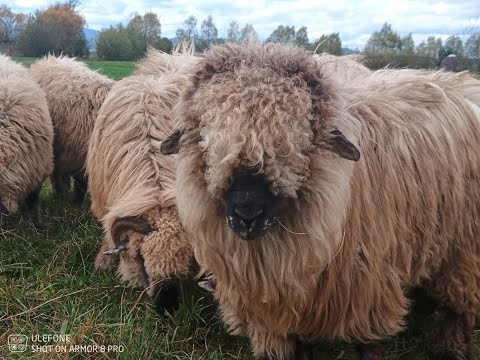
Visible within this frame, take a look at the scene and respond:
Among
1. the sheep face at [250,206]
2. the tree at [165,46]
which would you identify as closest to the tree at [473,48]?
the tree at [165,46]

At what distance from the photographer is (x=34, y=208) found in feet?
20.8

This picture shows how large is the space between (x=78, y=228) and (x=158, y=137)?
7.08 feet

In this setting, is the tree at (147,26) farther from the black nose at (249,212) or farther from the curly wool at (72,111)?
the black nose at (249,212)

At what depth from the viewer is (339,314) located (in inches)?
117

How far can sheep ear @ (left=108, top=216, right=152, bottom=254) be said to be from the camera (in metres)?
4.09

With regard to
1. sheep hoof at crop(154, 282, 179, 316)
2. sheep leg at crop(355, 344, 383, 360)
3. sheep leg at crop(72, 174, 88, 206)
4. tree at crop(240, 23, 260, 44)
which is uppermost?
tree at crop(240, 23, 260, 44)

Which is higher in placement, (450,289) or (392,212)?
(392,212)

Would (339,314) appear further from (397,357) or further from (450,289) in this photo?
(397,357)

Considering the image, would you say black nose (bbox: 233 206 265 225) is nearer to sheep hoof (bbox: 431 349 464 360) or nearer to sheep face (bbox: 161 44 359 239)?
sheep face (bbox: 161 44 359 239)

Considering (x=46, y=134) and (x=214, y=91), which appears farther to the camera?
(x=46, y=134)

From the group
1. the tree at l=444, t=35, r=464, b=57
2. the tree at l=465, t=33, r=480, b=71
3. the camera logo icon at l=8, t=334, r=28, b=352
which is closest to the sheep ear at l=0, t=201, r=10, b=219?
the camera logo icon at l=8, t=334, r=28, b=352

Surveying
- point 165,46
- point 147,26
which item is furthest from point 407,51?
point 147,26

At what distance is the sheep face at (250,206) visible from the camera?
2312 mm

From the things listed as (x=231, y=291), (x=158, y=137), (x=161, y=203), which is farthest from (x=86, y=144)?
(x=231, y=291)
